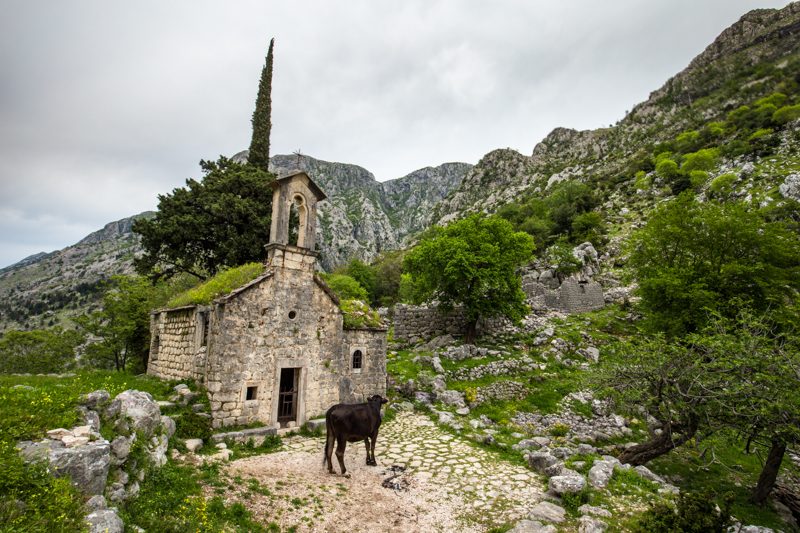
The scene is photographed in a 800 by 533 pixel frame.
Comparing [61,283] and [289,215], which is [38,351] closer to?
[289,215]

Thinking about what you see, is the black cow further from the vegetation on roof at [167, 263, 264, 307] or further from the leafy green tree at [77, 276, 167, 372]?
the leafy green tree at [77, 276, 167, 372]

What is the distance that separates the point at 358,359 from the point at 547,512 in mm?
9212

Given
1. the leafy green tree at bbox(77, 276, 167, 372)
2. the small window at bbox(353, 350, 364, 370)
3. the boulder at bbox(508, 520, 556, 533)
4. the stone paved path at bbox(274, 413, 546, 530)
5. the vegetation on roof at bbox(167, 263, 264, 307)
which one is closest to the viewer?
the boulder at bbox(508, 520, 556, 533)

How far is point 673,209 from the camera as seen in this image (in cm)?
1991

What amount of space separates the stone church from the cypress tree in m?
19.0

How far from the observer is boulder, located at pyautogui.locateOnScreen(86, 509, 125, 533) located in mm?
3793

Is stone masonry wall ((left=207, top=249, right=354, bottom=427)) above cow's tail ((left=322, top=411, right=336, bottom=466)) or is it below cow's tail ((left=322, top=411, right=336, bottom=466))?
above

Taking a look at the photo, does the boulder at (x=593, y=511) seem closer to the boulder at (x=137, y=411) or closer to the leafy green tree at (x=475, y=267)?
the boulder at (x=137, y=411)

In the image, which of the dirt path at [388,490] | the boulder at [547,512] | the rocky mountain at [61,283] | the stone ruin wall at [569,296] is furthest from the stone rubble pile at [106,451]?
the rocky mountain at [61,283]

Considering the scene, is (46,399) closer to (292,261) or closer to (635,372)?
(292,261)

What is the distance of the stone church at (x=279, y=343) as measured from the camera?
35.7 feet

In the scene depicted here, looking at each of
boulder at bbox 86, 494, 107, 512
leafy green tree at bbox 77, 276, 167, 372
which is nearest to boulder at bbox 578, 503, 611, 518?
boulder at bbox 86, 494, 107, 512

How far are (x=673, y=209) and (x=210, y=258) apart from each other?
29615 millimetres

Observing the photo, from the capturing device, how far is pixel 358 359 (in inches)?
577
